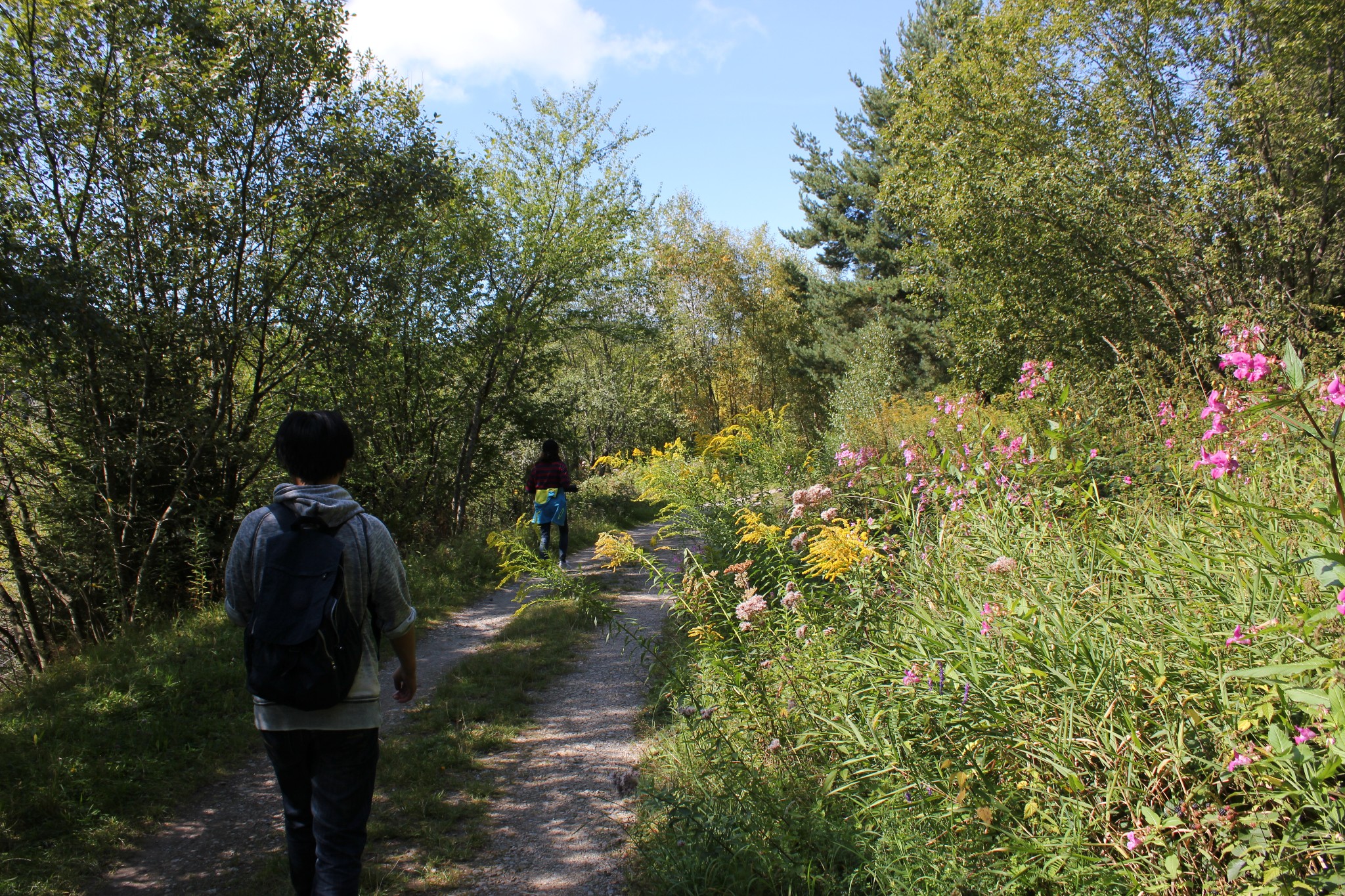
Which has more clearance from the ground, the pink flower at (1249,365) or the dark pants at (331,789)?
the pink flower at (1249,365)

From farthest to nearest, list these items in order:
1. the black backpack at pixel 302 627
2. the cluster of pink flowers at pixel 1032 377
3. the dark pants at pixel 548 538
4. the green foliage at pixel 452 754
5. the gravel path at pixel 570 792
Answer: the dark pants at pixel 548 538, the cluster of pink flowers at pixel 1032 377, the green foliage at pixel 452 754, the gravel path at pixel 570 792, the black backpack at pixel 302 627

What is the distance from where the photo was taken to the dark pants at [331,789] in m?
2.31

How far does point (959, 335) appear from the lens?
16188 mm

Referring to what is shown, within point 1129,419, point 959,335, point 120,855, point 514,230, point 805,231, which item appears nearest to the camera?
point 120,855

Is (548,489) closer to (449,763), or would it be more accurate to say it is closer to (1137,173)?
(449,763)

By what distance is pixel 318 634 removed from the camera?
A: 223cm

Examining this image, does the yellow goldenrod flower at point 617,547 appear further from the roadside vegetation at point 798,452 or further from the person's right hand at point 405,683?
the person's right hand at point 405,683

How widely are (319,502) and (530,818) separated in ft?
7.42

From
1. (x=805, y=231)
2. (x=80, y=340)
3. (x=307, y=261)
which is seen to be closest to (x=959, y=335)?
(x=805, y=231)

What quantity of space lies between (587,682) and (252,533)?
12.4 feet

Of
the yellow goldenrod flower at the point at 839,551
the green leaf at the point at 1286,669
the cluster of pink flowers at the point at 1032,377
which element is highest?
the cluster of pink flowers at the point at 1032,377

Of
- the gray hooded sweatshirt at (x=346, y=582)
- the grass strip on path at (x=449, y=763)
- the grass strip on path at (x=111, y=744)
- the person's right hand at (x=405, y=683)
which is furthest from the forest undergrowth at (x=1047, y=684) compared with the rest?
the grass strip on path at (x=111, y=744)

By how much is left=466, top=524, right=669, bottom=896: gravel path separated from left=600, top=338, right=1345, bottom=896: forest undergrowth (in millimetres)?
259

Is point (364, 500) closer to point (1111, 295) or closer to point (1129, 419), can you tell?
point (1129, 419)
